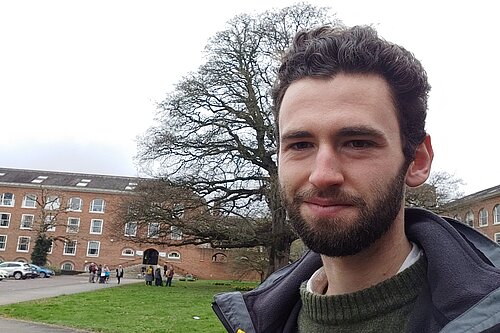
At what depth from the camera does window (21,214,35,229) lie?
203 feet

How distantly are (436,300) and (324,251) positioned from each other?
36 centimetres

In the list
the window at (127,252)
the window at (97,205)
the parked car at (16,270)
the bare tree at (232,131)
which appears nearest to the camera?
the bare tree at (232,131)

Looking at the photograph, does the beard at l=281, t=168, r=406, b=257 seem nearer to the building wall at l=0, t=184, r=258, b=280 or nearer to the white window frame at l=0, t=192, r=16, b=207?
the building wall at l=0, t=184, r=258, b=280

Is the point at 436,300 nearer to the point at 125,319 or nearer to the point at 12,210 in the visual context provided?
the point at 125,319

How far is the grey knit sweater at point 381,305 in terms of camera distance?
153cm

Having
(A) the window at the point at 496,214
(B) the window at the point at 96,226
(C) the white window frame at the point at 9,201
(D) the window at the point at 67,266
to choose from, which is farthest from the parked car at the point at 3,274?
(A) the window at the point at 496,214

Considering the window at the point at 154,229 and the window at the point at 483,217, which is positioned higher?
the window at the point at 483,217

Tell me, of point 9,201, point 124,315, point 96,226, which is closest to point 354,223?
point 124,315

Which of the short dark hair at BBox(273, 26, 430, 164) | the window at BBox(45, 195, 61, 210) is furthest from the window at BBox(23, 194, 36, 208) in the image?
the short dark hair at BBox(273, 26, 430, 164)

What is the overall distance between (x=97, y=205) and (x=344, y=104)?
65.1 metres

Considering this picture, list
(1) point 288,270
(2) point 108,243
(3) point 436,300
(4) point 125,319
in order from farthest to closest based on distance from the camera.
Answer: (2) point 108,243
(4) point 125,319
(1) point 288,270
(3) point 436,300

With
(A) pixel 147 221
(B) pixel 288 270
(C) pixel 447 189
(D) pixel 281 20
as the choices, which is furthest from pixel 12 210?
(B) pixel 288 270

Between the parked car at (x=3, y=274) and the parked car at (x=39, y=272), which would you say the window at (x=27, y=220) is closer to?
the parked car at (x=39, y=272)

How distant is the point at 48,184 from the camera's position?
63.8 metres
